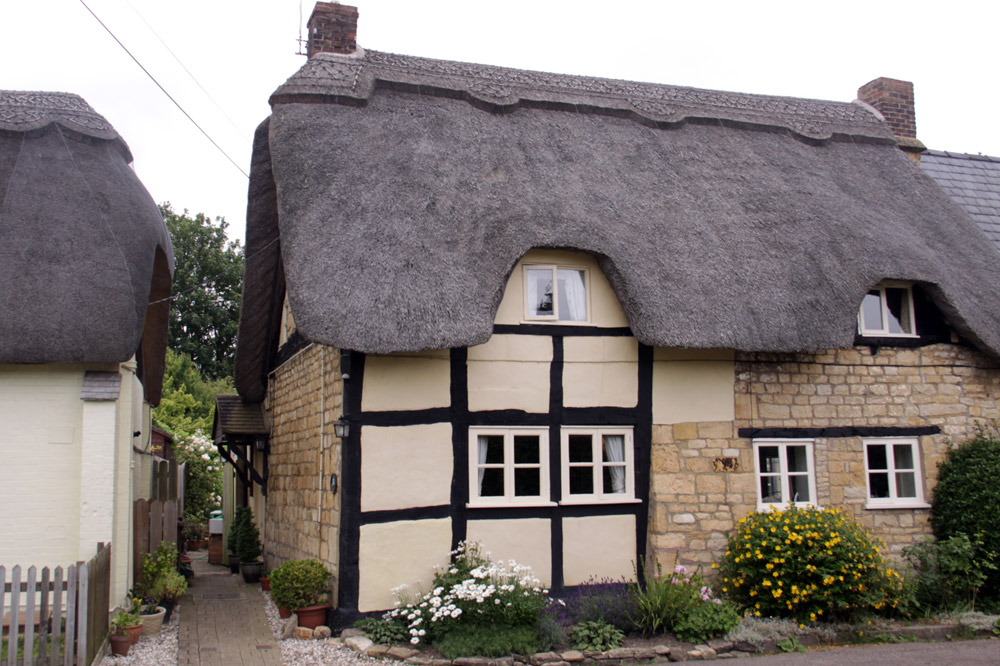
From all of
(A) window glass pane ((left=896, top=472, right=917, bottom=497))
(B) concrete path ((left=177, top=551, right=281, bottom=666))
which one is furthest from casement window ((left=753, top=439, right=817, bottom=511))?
(B) concrete path ((left=177, top=551, right=281, bottom=666))

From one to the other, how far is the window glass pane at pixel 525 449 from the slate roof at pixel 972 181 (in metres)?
8.29

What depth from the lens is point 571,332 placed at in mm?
9711

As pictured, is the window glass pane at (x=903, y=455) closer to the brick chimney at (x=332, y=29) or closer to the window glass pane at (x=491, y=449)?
the window glass pane at (x=491, y=449)

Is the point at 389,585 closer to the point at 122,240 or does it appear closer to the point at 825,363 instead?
the point at 122,240

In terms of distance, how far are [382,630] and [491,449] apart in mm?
2203

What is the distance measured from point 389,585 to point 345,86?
619 cm

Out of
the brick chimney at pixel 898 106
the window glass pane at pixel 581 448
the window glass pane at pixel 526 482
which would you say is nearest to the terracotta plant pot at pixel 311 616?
the window glass pane at pixel 526 482

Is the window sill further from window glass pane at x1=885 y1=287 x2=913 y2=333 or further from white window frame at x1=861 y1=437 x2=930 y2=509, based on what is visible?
window glass pane at x1=885 y1=287 x2=913 y2=333

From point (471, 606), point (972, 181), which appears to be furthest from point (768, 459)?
point (972, 181)

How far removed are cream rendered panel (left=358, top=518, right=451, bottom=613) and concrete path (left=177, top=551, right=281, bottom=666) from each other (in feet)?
3.56

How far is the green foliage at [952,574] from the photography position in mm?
9578

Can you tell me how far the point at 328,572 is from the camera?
352 inches

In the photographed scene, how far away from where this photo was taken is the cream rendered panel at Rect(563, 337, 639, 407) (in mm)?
9641

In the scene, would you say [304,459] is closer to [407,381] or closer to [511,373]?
[407,381]
